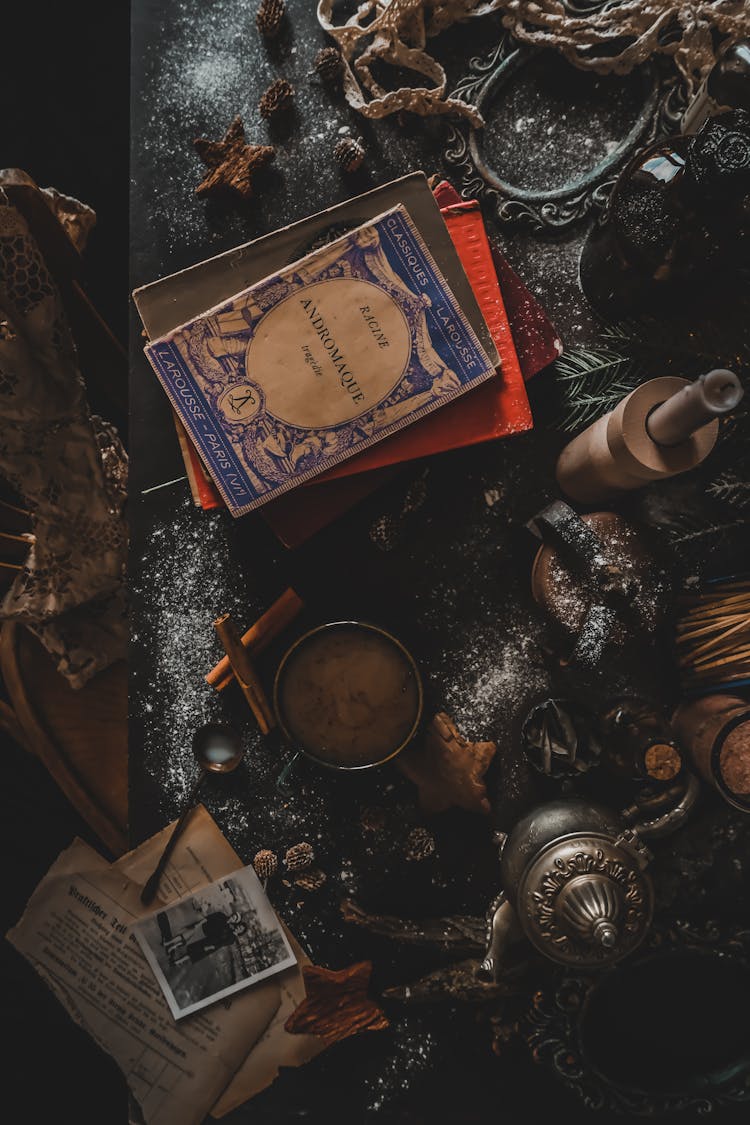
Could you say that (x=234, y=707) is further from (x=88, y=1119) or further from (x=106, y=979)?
(x=88, y=1119)

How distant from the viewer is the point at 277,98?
122 centimetres

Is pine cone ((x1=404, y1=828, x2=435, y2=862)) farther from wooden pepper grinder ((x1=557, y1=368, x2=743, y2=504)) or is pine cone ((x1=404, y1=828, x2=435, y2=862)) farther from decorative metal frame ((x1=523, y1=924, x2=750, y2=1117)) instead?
wooden pepper grinder ((x1=557, y1=368, x2=743, y2=504))

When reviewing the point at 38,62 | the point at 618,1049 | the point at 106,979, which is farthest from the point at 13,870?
the point at 38,62

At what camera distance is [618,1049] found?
1175 millimetres

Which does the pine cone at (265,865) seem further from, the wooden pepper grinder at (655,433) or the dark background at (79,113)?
the dark background at (79,113)

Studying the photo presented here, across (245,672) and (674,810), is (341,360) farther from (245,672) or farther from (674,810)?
(674,810)

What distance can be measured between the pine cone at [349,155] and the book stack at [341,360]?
0.13m

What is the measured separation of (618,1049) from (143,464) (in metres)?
1.19

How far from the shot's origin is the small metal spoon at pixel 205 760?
44.8 inches

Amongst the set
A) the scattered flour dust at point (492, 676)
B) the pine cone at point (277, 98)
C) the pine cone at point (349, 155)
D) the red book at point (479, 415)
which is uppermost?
the pine cone at point (277, 98)

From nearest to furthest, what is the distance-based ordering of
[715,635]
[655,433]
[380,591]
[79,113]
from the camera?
[655,433]
[715,635]
[380,591]
[79,113]

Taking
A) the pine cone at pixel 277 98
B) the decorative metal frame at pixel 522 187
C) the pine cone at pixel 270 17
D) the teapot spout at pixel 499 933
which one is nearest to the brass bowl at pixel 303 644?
the teapot spout at pixel 499 933

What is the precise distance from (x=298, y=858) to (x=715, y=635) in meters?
0.69

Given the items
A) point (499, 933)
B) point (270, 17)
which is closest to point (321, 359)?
point (270, 17)
